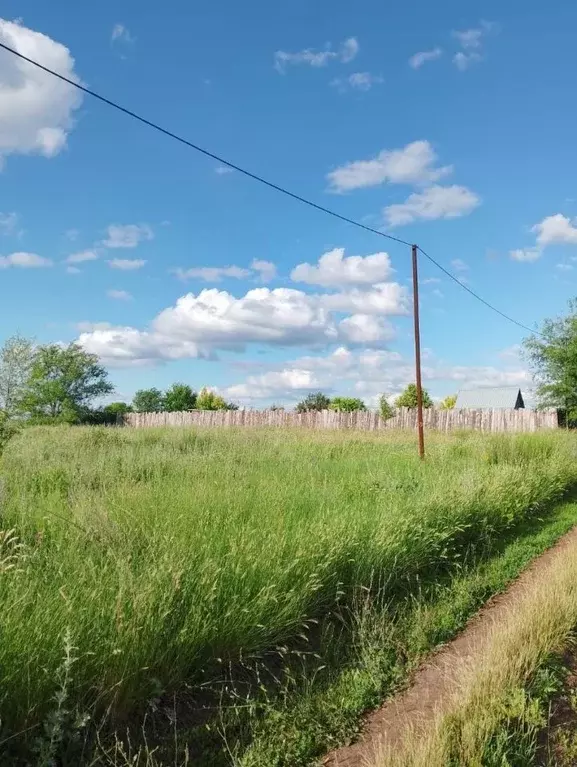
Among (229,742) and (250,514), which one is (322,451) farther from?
(229,742)

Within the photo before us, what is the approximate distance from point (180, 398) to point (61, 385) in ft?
54.5

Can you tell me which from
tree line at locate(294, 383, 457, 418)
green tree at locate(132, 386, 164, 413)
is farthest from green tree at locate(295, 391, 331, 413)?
green tree at locate(132, 386, 164, 413)

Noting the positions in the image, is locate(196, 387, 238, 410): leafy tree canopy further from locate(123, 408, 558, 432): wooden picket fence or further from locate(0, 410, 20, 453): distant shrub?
locate(0, 410, 20, 453): distant shrub

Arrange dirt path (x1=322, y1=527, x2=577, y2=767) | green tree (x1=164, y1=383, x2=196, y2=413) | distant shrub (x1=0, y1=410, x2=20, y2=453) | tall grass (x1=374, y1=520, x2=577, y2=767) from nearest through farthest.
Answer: tall grass (x1=374, y1=520, x2=577, y2=767) < dirt path (x1=322, y1=527, x2=577, y2=767) < distant shrub (x1=0, y1=410, x2=20, y2=453) < green tree (x1=164, y1=383, x2=196, y2=413)

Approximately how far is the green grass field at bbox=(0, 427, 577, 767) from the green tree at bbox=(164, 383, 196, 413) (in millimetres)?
53459

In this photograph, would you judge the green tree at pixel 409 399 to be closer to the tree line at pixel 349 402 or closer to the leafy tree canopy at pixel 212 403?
the tree line at pixel 349 402

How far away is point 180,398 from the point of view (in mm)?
61938

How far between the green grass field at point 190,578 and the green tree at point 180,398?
175ft

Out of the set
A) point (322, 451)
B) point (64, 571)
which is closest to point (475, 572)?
point (64, 571)

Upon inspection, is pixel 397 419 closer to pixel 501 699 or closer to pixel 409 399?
pixel 409 399

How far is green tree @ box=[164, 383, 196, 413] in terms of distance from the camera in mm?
61938

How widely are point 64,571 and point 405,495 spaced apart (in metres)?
4.89

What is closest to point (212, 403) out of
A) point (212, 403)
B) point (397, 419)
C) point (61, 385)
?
point (212, 403)

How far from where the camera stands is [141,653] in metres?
3.33
